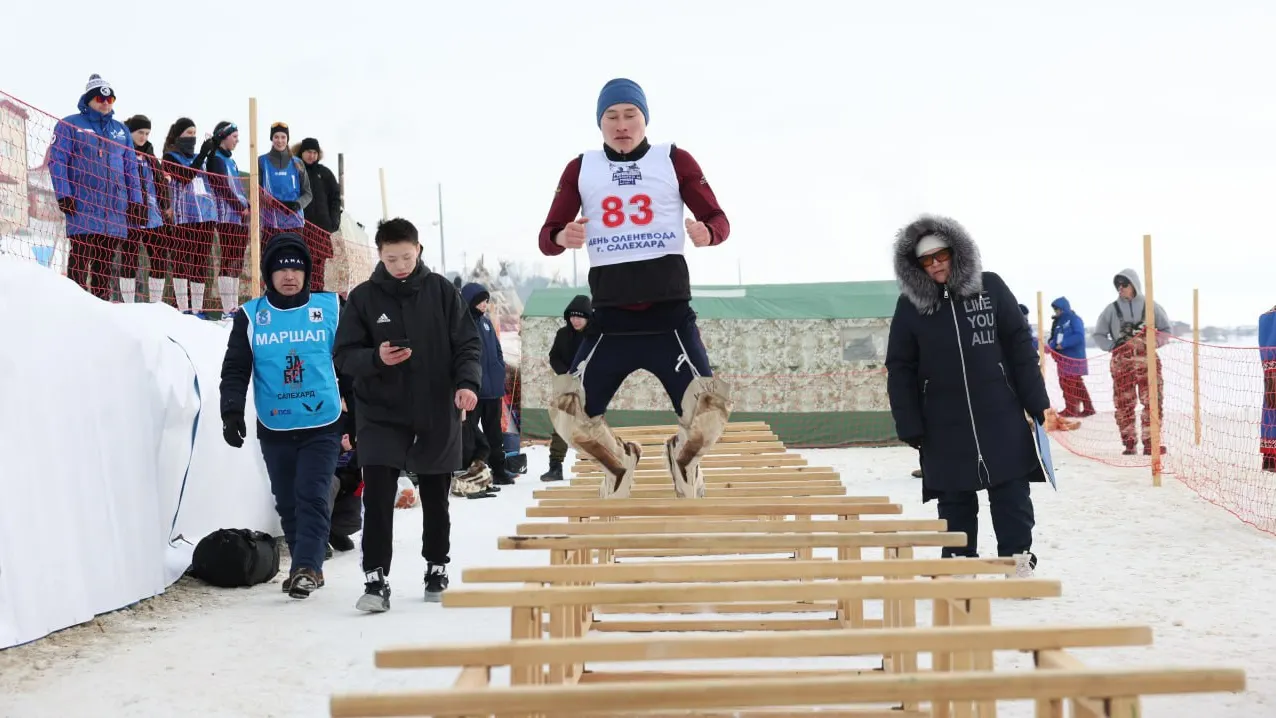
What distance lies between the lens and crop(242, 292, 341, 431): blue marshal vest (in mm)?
5477

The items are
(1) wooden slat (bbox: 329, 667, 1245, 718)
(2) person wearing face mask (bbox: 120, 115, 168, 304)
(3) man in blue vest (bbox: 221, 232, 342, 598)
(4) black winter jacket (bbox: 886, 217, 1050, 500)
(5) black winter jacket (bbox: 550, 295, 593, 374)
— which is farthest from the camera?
(5) black winter jacket (bbox: 550, 295, 593, 374)

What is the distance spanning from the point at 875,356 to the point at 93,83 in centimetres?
1184

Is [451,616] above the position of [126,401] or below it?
below

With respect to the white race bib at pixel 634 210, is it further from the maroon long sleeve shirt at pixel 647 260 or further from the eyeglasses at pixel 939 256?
the eyeglasses at pixel 939 256

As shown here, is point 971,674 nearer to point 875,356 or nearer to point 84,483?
point 84,483

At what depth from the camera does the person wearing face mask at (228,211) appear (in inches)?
348

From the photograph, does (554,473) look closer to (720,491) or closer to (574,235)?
(720,491)

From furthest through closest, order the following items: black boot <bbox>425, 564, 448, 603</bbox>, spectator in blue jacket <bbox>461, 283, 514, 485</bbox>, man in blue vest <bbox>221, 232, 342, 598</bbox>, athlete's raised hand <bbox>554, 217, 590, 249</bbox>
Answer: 1. spectator in blue jacket <bbox>461, 283, 514, 485</bbox>
2. man in blue vest <bbox>221, 232, 342, 598</bbox>
3. black boot <bbox>425, 564, 448, 603</bbox>
4. athlete's raised hand <bbox>554, 217, 590, 249</bbox>

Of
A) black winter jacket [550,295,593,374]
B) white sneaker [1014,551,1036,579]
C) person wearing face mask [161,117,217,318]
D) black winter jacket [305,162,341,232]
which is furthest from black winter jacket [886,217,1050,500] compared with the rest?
black winter jacket [305,162,341,232]

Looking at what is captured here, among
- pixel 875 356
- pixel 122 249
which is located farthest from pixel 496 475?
pixel 875 356

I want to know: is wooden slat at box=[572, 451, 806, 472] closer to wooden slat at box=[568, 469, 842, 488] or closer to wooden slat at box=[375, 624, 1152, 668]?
wooden slat at box=[568, 469, 842, 488]

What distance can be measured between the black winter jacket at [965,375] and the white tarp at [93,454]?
375 centimetres

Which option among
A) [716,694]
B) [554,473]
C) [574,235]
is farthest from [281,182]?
[716,694]

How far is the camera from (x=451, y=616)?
486 centimetres
